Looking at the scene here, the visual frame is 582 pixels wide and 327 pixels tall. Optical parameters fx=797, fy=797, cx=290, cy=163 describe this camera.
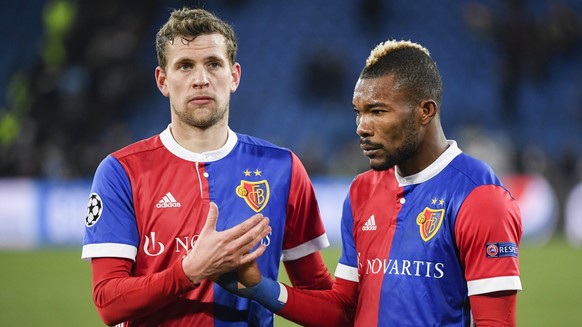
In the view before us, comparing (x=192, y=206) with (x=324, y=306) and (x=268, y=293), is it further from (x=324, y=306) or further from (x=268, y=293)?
(x=324, y=306)

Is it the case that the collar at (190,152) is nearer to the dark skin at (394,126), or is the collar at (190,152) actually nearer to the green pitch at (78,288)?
the dark skin at (394,126)

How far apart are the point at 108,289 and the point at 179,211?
41 cm

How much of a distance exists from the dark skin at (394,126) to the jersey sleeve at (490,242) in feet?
0.99

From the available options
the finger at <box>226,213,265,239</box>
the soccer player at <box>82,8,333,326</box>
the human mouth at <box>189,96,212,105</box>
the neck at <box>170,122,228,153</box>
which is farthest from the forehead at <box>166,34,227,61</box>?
the finger at <box>226,213,265,239</box>

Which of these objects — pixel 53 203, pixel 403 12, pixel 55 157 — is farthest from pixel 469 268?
pixel 403 12

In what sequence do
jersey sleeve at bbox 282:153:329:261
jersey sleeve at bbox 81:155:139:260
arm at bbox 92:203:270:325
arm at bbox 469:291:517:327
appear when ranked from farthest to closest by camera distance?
1. jersey sleeve at bbox 282:153:329:261
2. jersey sleeve at bbox 81:155:139:260
3. arm at bbox 92:203:270:325
4. arm at bbox 469:291:517:327

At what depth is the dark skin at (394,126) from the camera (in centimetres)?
290

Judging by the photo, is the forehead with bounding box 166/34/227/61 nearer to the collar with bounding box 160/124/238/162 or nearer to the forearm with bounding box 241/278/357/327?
the collar with bounding box 160/124/238/162

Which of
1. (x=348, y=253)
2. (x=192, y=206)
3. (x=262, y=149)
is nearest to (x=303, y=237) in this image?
(x=348, y=253)

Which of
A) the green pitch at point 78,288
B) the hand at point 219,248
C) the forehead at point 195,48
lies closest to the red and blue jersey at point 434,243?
the hand at point 219,248

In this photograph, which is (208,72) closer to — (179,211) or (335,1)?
(179,211)

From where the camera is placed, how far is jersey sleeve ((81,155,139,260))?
2980 millimetres

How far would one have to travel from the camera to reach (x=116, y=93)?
580 inches

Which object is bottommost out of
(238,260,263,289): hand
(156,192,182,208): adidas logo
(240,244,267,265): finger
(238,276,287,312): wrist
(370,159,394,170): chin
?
(238,276,287,312): wrist
